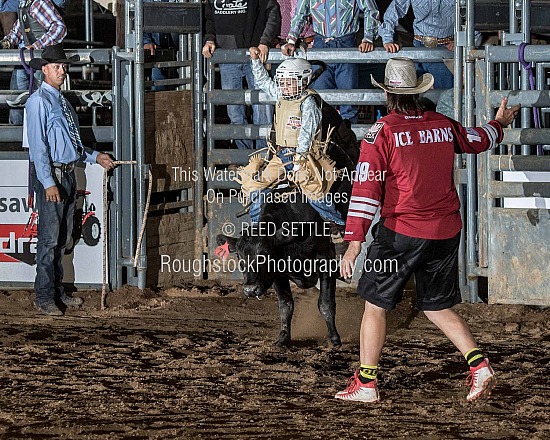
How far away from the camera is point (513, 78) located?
9602mm

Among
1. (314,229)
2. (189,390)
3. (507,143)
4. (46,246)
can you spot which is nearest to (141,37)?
(46,246)

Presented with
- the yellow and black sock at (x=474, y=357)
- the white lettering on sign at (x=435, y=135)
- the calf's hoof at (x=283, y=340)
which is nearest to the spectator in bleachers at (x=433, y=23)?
the calf's hoof at (x=283, y=340)

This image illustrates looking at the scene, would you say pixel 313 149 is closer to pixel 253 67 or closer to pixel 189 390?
pixel 253 67

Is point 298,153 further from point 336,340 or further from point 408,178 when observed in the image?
point 408,178

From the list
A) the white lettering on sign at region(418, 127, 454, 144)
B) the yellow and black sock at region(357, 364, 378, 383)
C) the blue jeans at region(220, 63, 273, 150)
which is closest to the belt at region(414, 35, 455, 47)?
the blue jeans at region(220, 63, 273, 150)

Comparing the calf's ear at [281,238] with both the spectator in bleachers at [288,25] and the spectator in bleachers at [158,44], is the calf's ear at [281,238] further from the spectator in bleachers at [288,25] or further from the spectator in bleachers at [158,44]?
the spectator in bleachers at [288,25]

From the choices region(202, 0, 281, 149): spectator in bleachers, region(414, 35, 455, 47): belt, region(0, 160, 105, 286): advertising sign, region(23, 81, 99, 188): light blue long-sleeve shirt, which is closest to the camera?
region(23, 81, 99, 188): light blue long-sleeve shirt

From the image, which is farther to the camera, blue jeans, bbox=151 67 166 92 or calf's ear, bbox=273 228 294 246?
blue jeans, bbox=151 67 166 92

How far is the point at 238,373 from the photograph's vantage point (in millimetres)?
7430

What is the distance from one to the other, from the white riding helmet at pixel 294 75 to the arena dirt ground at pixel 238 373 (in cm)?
191

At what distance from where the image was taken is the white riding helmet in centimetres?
863

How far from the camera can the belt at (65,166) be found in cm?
957

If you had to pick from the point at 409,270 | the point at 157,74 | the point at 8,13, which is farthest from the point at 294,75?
the point at 8,13

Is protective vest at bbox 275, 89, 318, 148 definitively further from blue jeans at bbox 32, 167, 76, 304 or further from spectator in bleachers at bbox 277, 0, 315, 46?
spectator in bleachers at bbox 277, 0, 315, 46
